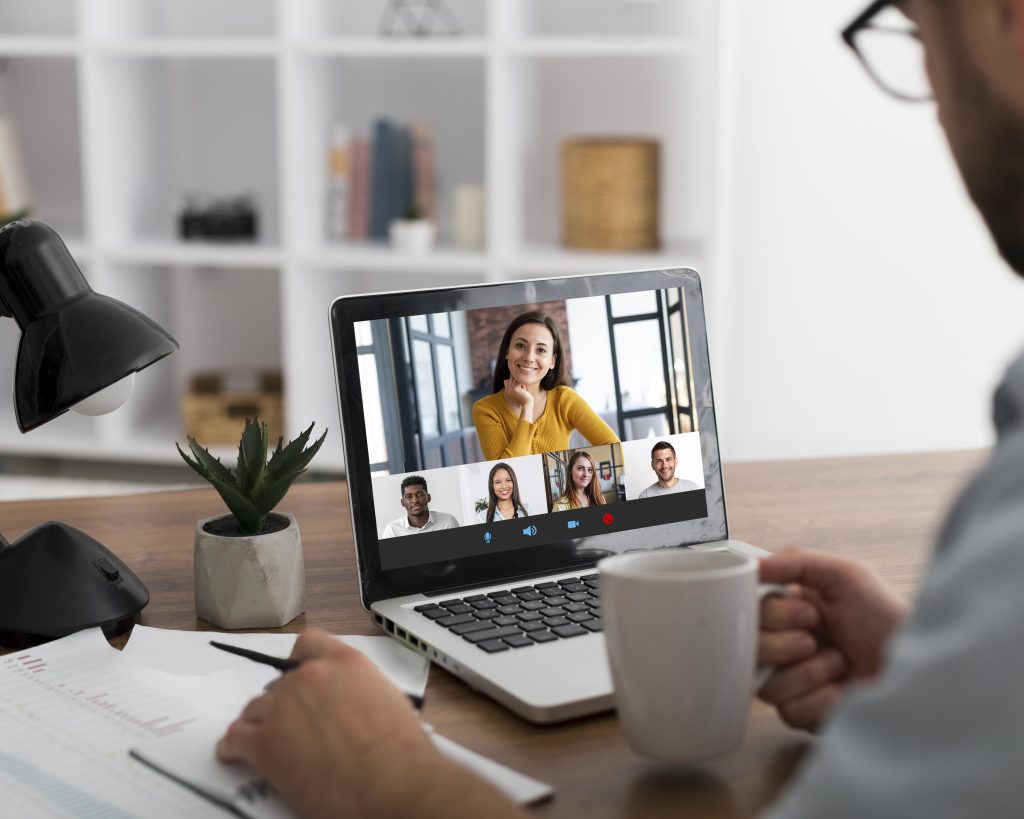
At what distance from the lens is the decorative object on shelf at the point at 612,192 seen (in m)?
2.93

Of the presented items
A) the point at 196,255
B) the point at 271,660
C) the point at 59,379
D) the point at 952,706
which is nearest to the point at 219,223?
the point at 196,255

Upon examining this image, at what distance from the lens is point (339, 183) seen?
122 inches

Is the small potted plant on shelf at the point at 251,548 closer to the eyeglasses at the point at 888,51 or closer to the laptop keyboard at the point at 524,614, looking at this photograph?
the laptop keyboard at the point at 524,614

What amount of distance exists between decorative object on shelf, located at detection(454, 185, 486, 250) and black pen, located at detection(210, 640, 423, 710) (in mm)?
2300

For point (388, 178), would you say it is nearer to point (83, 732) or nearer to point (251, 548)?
point (251, 548)

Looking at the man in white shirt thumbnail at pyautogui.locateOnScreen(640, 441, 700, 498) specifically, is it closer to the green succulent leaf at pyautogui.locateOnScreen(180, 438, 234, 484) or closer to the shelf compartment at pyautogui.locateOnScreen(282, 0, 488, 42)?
the green succulent leaf at pyautogui.locateOnScreen(180, 438, 234, 484)

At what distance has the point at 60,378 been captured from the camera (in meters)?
0.85

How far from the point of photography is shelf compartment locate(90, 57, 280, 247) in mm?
3244

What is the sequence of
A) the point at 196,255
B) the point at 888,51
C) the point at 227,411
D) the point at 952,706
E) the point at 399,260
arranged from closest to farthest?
the point at 952,706, the point at 888,51, the point at 399,260, the point at 196,255, the point at 227,411

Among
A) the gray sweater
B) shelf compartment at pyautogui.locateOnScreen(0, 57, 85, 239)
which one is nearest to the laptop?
the gray sweater

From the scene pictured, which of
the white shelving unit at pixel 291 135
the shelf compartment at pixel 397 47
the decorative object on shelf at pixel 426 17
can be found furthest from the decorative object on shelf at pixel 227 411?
the decorative object on shelf at pixel 426 17

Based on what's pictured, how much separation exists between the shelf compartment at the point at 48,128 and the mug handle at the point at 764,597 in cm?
305

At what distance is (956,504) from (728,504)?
0.80m

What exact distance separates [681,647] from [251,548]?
0.40 meters
